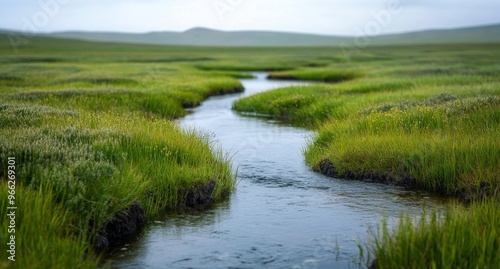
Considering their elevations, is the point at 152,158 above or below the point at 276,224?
above

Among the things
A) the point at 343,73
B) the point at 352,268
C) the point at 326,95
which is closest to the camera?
the point at 352,268

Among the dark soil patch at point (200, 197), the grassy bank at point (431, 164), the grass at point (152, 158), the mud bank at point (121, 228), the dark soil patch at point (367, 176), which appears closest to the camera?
the grassy bank at point (431, 164)

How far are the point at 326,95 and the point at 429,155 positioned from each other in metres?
15.8

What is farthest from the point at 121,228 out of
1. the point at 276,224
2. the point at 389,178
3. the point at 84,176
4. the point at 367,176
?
the point at 389,178

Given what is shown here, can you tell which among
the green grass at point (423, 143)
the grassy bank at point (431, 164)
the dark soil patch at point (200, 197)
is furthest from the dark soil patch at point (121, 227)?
the green grass at point (423, 143)

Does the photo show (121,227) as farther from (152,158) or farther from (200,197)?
(152,158)

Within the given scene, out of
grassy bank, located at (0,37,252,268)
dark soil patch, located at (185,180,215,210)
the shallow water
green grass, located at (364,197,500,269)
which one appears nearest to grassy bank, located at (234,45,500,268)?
green grass, located at (364,197,500,269)

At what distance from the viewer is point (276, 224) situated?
1029 centimetres

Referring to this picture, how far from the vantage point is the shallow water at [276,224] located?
28.1 feet

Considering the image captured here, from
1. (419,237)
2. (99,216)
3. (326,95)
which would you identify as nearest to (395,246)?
(419,237)

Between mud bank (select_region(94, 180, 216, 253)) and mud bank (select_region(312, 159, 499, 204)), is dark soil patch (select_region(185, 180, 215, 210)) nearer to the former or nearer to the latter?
mud bank (select_region(94, 180, 216, 253))

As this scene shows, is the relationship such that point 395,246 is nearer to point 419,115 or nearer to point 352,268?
point 352,268

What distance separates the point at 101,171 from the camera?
998 cm

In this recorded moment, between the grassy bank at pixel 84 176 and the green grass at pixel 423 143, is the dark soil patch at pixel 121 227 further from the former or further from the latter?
the green grass at pixel 423 143
